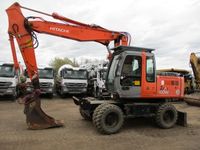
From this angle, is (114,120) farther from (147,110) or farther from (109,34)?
(109,34)

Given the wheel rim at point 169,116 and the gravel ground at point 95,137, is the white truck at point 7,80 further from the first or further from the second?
the wheel rim at point 169,116

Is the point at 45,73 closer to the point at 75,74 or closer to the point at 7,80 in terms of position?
the point at 75,74

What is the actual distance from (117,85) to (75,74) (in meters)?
11.6

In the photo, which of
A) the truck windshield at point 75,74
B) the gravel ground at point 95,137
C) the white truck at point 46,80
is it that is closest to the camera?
the gravel ground at point 95,137

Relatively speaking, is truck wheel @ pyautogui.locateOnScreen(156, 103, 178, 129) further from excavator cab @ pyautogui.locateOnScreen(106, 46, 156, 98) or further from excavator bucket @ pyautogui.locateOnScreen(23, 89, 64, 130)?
excavator bucket @ pyautogui.locateOnScreen(23, 89, 64, 130)

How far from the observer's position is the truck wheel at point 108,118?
783cm

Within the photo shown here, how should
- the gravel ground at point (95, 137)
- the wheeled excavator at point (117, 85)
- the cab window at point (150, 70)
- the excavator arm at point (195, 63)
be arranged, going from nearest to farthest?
the gravel ground at point (95, 137)
the wheeled excavator at point (117, 85)
the cab window at point (150, 70)
the excavator arm at point (195, 63)

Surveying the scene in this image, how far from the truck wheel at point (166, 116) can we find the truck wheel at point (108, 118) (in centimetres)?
145

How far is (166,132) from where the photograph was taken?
27.9ft

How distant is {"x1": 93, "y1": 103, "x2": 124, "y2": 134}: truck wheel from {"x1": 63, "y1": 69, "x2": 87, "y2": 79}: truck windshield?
11755mm

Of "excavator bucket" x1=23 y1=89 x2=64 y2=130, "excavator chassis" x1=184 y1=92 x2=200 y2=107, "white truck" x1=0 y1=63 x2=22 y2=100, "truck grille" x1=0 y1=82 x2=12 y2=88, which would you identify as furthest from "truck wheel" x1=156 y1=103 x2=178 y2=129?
"truck grille" x1=0 y1=82 x2=12 y2=88

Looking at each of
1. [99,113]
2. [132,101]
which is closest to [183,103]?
[132,101]

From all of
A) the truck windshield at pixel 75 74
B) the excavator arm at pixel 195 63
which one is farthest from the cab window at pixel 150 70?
the truck windshield at pixel 75 74

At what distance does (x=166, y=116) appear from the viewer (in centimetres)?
917
